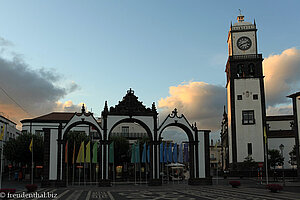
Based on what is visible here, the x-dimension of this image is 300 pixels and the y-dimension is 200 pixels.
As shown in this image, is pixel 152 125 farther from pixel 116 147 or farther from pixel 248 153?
pixel 248 153

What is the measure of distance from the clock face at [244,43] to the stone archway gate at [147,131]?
35.7m

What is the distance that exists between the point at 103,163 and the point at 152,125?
7.69 m

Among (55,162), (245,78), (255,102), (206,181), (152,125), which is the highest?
(245,78)

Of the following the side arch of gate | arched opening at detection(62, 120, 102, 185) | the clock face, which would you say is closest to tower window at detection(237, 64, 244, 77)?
the clock face

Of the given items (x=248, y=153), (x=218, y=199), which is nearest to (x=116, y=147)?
(x=248, y=153)

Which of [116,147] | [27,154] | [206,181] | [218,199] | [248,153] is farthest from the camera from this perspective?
[248,153]

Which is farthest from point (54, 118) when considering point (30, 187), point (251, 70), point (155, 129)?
point (30, 187)

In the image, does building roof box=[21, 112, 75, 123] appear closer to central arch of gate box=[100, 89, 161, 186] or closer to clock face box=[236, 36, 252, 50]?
central arch of gate box=[100, 89, 161, 186]

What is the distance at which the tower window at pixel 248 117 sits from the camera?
7100 cm

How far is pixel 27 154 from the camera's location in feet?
194

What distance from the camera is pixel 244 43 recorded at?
7450 cm

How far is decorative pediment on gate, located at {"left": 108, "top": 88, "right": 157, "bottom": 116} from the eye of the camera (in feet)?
142

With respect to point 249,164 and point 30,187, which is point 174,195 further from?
point 249,164

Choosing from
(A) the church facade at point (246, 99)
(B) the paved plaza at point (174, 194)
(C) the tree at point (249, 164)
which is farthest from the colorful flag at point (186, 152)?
(A) the church facade at point (246, 99)
